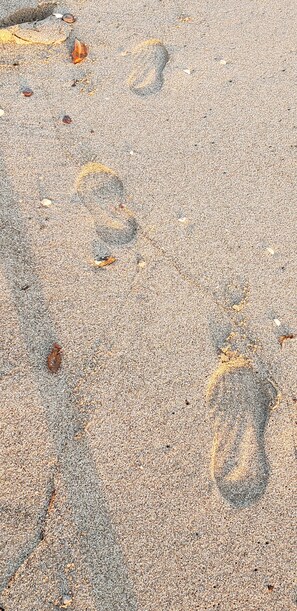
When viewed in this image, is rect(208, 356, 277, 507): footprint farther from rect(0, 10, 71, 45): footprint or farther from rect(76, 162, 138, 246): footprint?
rect(0, 10, 71, 45): footprint

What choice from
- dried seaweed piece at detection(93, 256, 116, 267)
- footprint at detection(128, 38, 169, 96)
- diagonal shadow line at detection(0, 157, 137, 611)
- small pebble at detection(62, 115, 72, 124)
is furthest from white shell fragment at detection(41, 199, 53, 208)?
footprint at detection(128, 38, 169, 96)

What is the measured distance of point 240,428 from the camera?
208cm

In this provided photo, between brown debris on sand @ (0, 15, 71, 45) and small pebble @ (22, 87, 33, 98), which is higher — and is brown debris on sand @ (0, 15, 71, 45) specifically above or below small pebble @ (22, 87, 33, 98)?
above

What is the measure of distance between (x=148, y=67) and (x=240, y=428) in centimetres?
197

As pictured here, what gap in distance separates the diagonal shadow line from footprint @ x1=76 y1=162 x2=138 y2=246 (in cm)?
32

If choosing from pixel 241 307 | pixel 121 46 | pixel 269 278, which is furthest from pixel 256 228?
pixel 121 46

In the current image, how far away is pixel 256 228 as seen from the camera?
2520mm

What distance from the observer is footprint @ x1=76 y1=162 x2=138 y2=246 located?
7.98 ft

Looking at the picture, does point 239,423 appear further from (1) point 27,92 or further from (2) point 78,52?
(2) point 78,52

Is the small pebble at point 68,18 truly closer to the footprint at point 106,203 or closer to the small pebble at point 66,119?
the small pebble at point 66,119

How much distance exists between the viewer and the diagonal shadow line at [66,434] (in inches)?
70.4

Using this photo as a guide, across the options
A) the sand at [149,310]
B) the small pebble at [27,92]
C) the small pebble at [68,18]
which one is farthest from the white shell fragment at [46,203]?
the small pebble at [68,18]

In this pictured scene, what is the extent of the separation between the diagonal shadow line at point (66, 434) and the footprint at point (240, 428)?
1.43 ft

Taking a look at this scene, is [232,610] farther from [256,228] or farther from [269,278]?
[256,228]
